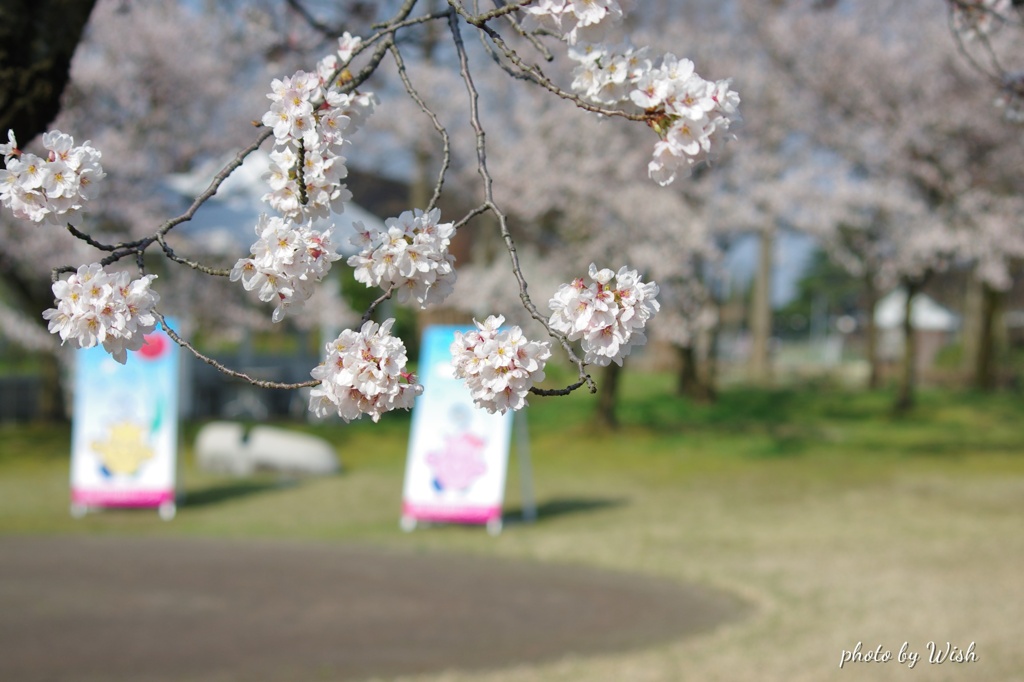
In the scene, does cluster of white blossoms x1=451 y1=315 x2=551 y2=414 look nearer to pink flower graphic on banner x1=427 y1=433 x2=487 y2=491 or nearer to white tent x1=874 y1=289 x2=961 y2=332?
pink flower graphic on banner x1=427 y1=433 x2=487 y2=491

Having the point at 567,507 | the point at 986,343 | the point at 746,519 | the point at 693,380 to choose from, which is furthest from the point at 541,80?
the point at 986,343

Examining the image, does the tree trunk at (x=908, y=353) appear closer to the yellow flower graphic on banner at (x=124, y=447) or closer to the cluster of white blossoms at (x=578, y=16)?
the yellow flower graphic on banner at (x=124, y=447)

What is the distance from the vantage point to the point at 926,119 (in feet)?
54.6

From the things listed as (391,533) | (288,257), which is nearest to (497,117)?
(391,533)

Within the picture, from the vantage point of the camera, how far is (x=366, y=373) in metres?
2.38

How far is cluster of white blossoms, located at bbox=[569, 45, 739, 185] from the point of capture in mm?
2471

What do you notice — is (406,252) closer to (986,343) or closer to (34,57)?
(34,57)

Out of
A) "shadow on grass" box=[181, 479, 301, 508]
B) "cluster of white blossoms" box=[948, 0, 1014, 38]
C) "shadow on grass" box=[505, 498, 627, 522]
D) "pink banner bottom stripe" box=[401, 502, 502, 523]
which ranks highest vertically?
"cluster of white blossoms" box=[948, 0, 1014, 38]

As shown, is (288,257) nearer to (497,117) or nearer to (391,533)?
(391,533)

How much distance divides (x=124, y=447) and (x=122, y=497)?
1.65 ft

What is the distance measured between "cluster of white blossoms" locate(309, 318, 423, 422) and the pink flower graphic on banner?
7.74 metres

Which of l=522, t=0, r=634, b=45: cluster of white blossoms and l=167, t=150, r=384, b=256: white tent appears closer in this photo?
l=522, t=0, r=634, b=45: cluster of white blossoms

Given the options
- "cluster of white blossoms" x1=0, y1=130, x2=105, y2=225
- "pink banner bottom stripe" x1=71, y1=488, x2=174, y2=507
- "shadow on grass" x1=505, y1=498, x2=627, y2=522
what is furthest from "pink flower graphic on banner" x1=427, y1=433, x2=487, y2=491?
"cluster of white blossoms" x1=0, y1=130, x2=105, y2=225

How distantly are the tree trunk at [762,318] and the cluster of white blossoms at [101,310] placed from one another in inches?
919
